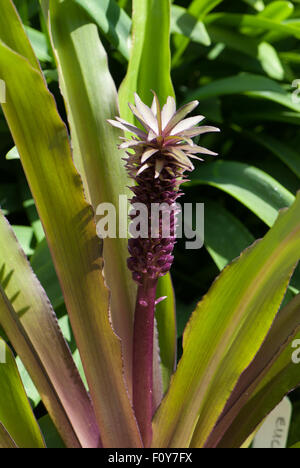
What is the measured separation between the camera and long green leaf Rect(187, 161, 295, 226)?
0.70 metres

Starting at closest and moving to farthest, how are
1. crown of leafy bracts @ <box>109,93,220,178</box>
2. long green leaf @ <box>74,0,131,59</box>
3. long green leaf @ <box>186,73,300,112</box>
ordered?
crown of leafy bracts @ <box>109,93,220,178</box>
long green leaf @ <box>74,0,131,59</box>
long green leaf @ <box>186,73,300,112</box>

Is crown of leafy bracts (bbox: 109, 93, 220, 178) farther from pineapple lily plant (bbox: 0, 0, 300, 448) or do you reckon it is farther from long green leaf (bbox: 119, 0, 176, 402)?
long green leaf (bbox: 119, 0, 176, 402)

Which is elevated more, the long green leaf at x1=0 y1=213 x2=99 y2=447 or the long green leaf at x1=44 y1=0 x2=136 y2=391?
the long green leaf at x1=44 y1=0 x2=136 y2=391

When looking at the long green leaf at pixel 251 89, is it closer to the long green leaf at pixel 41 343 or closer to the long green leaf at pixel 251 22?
the long green leaf at pixel 251 22

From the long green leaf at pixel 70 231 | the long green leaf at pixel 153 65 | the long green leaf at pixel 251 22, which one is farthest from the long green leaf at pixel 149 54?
the long green leaf at pixel 251 22

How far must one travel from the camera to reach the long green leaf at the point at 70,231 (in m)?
0.47

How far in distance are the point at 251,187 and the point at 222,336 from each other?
0.93 ft

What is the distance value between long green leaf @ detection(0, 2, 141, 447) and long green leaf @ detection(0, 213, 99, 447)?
0.09ft

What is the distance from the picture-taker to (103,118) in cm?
58

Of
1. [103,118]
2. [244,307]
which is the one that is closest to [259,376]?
[244,307]

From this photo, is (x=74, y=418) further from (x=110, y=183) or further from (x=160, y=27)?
(x=160, y=27)

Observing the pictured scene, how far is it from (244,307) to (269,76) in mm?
550

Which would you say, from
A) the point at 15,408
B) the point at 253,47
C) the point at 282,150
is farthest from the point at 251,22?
the point at 15,408

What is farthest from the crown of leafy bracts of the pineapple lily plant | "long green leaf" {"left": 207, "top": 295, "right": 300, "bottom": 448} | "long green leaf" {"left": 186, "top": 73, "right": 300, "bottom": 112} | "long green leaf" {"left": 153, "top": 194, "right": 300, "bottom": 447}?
"long green leaf" {"left": 186, "top": 73, "right": 300, "bottom": 112}
